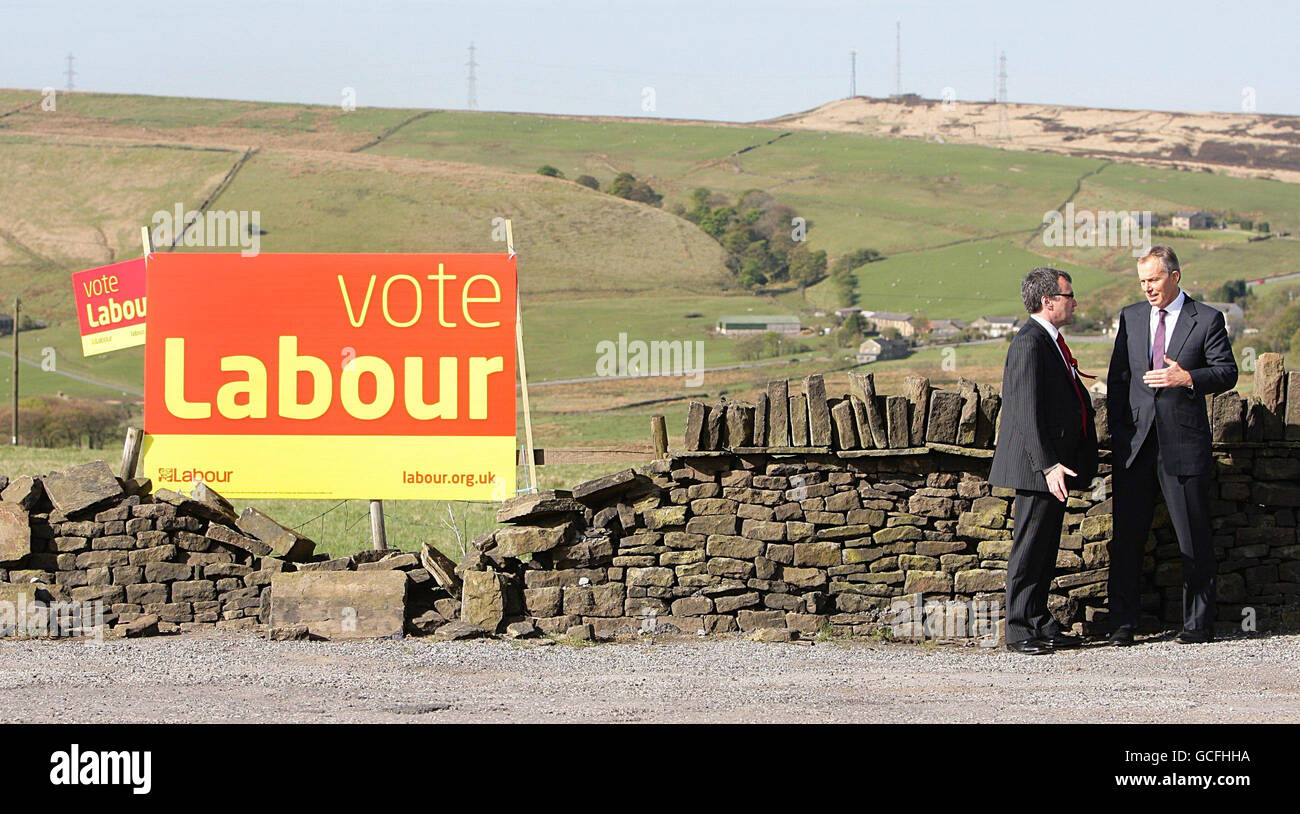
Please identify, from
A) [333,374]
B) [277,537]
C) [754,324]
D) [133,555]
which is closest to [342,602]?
[277,537]

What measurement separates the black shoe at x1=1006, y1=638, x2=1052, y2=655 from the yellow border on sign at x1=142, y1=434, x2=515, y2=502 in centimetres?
429

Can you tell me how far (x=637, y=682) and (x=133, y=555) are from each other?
178 inches

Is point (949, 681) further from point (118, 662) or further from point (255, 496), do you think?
point (255, 496)

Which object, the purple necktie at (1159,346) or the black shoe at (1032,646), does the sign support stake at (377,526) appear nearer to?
the black shoe at (1032,646)

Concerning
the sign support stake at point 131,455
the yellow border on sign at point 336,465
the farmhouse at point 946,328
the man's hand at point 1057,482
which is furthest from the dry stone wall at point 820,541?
the farmhouse at point 946,328

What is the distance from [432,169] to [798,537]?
103m

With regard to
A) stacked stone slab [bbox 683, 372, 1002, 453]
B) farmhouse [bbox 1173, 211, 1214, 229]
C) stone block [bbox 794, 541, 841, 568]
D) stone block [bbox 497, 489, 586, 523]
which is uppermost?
farmhouse [bbox 1173, 211, 1214, 229]

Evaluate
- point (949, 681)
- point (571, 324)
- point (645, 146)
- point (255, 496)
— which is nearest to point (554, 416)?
point (571, 324)

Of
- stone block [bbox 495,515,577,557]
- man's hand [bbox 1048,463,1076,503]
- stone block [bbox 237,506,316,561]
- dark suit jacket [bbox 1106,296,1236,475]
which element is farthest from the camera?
stone block [bbox 237,506,316,561]

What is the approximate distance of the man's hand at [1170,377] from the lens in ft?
26.7

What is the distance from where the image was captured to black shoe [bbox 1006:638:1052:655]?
8281 mm

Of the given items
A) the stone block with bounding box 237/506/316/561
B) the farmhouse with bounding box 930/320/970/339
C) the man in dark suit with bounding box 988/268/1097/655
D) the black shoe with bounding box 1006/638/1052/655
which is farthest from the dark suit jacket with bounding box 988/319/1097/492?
the farmhouse with bounding box 930/320/970/339

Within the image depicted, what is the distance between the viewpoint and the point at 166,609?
956 cm

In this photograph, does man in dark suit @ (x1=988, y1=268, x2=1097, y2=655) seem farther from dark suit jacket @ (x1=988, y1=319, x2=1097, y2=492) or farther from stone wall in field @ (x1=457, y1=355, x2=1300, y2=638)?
stone wall in field @ (x1=457, y1=355, x2=1300, y2=638)
